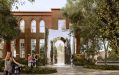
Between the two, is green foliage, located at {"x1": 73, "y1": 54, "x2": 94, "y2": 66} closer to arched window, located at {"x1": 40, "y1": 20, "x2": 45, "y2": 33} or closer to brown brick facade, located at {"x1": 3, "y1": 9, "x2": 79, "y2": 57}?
brown brick facade, located at {"x1": 3, "y1": 9, "x2": 79, "y2": 57}

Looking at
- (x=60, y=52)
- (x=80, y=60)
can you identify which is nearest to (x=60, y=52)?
(x=60, y=52)

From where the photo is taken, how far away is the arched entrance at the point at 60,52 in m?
55.1

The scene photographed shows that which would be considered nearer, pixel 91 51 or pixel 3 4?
pixel 3 4

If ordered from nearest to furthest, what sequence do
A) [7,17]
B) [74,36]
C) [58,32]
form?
[7,17], [74,36], [58,32]

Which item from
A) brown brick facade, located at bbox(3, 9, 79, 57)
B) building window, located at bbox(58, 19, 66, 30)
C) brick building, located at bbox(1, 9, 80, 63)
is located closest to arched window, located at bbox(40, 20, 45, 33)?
brick building, located at bbox(1, 9, 80, 63)

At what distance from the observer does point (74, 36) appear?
52.2 m

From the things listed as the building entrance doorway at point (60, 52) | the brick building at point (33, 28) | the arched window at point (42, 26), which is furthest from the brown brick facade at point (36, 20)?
the building entrance doorway at point (60, 52)

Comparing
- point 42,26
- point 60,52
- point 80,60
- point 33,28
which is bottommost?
point 80,60

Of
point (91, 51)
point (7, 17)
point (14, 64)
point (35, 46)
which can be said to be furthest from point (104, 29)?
point (35, 46)

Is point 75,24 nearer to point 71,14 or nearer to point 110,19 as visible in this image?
point 71,14

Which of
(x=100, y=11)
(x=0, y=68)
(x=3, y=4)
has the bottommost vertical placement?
(x=0, y=68)

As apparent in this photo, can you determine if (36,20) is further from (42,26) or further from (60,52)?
(60,52)

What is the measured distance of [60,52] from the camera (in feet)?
189

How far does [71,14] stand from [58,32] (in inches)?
330
